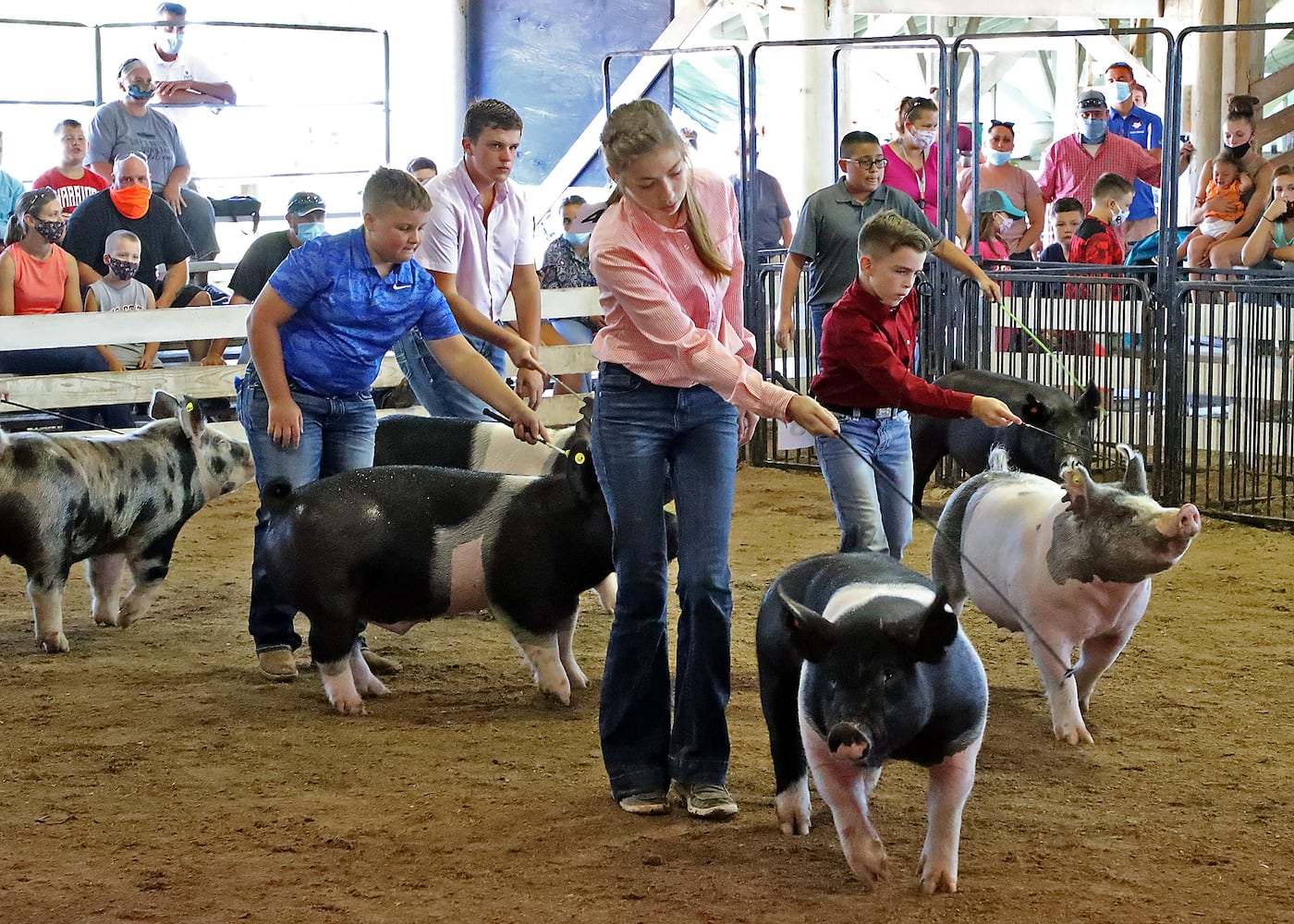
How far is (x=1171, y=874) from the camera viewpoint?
11.8 feet

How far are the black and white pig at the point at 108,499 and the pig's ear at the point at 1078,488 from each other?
10.8ft

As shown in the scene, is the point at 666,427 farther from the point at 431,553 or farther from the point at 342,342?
the point at 342,342

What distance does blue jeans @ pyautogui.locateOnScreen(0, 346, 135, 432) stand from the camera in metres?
9.26

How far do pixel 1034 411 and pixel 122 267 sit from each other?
575 cm

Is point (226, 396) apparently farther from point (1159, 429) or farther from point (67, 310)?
point (1159, 429)

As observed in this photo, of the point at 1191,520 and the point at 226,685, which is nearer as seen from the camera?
the point at 1191,520

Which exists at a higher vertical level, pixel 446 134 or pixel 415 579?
pixel 446 134

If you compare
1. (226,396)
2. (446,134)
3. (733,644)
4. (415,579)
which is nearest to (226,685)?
(415,579)

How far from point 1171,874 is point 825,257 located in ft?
15.4

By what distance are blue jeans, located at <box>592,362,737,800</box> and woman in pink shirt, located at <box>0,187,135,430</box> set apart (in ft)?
19.6

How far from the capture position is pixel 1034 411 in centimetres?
652

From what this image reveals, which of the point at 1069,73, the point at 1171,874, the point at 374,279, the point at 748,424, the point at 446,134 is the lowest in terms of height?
the point at 1171,874

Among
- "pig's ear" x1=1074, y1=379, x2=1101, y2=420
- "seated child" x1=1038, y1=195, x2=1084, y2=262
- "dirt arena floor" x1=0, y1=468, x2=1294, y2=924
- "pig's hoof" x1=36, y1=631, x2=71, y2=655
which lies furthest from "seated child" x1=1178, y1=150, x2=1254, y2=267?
"pig's hoof" x1=36, y1=631, x2=71, y2=655

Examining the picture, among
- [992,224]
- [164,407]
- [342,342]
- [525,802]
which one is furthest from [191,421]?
[992,224]
